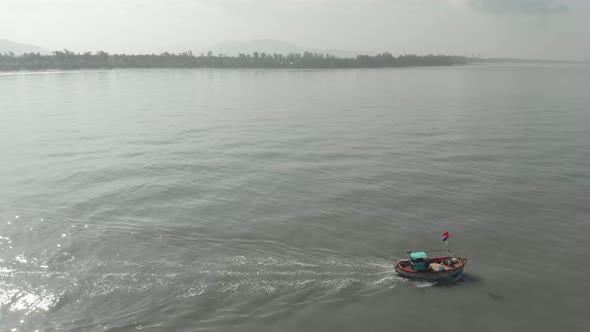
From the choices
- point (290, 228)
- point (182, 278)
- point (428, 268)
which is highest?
point (290, 228)

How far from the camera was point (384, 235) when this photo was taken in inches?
1001

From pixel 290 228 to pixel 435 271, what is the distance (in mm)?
9088

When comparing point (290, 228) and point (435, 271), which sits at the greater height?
point (290, 228)

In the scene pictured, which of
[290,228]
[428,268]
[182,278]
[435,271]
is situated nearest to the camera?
[182,278]

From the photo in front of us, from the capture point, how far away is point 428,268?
21250mm

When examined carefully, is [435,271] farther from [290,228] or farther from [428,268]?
[290,228]

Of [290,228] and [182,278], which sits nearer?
[182,278]

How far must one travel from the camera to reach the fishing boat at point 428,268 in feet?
68.2

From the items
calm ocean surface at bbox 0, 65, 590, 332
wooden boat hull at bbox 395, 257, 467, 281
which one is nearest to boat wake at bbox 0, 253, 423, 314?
calm ocean surface at bbox 0, 65, 590, 332

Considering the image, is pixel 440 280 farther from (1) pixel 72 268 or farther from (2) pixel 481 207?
(1) pixel 72 268

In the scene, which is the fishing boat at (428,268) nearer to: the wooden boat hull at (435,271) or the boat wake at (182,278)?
Result: the wooden boat hull at (435,271)

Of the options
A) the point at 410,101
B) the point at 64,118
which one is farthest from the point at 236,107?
the point at 410,101

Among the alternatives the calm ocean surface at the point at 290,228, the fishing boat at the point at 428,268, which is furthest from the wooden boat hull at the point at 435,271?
the calm ocean surface at the point at 290,228

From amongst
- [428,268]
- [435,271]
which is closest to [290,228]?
[428,268]
